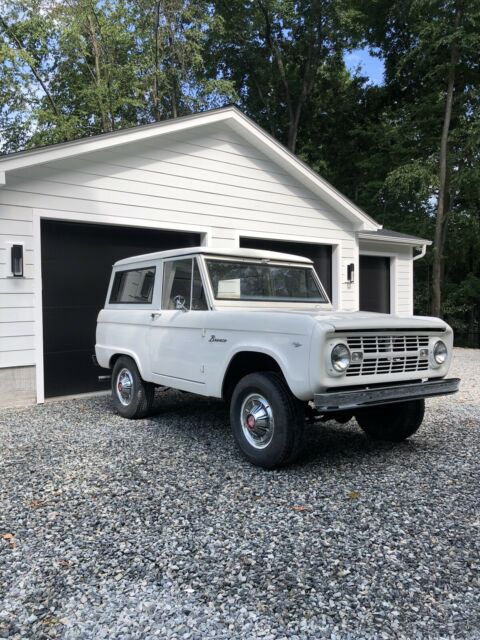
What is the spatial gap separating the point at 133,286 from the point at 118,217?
199cm

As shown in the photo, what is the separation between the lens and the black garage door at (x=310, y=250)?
9.25m

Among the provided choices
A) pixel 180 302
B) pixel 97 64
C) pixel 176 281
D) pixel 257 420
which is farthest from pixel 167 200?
pixel 97 64

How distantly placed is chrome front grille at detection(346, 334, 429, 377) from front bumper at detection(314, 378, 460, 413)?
15 cm

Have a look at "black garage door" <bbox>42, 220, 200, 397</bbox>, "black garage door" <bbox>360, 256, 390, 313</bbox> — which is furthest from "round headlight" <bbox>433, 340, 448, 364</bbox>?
"black garage door" <bbox>360, 256, 390, 313</bbox>

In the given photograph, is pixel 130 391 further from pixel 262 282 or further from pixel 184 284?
pixel 262 282

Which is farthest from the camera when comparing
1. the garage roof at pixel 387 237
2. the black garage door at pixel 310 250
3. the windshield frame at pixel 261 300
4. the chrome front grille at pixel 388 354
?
the garage roof at pixel 387 237

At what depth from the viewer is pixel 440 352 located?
14.5 ft

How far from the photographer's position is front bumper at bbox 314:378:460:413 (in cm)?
359

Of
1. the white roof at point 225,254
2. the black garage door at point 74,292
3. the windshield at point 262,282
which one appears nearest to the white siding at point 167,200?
the black garage door at point 74,292

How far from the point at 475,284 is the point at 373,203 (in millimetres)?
5196

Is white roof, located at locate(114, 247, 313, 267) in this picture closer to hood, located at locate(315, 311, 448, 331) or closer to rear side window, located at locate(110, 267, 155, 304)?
rear side window, located at locate(110, 267, 155, 304)

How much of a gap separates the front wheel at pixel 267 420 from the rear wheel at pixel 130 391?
5.98 feet

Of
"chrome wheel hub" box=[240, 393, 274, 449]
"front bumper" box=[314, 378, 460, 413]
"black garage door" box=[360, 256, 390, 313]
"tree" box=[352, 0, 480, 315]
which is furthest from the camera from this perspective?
"tree" box=[352, 0, 480, 315]

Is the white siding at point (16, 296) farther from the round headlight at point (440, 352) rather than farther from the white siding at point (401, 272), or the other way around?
the white siding at point (401, 272)
